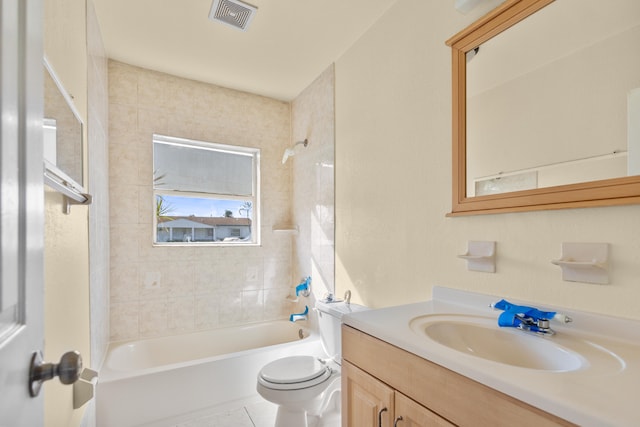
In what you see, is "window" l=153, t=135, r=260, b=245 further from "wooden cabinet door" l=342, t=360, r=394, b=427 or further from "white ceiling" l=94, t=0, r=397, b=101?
"wooden cabinet door" l=342, t=360, r=394, b=427

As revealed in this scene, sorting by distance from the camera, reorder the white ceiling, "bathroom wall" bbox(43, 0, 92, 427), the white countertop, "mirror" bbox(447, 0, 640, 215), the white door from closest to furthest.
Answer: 1. the white door
2. the white countertop
3. "mirror" bbox(447, 0, 640, 215)
4. "bathroom wall" bbox(43, 0, 92, 427)
5. the white ceiling

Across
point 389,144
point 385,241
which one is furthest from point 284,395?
point 389,144

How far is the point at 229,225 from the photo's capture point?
2885 millimetres

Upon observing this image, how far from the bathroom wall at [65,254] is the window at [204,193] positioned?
3.44ft

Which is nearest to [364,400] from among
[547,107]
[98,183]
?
[547,107]

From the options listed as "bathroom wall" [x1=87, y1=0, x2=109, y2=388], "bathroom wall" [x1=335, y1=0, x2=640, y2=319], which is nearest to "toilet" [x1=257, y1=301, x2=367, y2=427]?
"bathroom wall" [x1=335, y1=0, x2=640, y2=319]

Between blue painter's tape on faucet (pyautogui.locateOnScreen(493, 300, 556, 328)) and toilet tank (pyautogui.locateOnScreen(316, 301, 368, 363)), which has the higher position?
blue painter's tape on faucet (pyautogui.locateOnScreen(493, 300, 556, 328))

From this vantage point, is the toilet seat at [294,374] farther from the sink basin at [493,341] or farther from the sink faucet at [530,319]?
the sink faucet at [530,319]

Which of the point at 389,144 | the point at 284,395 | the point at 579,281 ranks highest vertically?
the point at 389,144

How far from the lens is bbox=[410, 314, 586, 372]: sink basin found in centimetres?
90

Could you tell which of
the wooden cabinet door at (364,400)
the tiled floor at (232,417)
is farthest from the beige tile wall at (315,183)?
the wooden cabinet door at (364,400)

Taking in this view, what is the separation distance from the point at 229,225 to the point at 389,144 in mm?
1718

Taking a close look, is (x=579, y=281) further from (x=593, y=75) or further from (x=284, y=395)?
(x=284, y=395)

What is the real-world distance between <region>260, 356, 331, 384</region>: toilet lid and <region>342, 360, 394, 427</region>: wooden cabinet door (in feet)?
1.59
